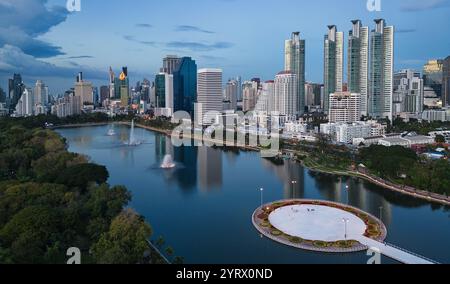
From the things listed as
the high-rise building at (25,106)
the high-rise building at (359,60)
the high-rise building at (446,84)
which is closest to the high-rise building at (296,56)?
the high-rise building at (359,60)

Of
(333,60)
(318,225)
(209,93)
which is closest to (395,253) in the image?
(318,225)

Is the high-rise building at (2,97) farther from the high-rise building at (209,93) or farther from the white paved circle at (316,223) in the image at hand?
the white paved circle at (316,223)

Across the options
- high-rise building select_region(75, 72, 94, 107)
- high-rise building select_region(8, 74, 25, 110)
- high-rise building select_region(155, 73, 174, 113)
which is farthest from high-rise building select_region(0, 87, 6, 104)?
high-rise building select_region(155, 73, 174, 113)

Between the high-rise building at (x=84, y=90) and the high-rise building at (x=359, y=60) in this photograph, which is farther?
the high-rise building at (x=84, y=90)

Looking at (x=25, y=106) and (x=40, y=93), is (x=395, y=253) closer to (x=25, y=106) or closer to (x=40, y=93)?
(x=25, y=106)

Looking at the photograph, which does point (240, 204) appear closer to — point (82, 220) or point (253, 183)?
point (253, 183)

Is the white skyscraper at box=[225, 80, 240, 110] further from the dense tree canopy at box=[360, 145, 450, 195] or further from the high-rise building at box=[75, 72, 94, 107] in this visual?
the dense tree canopy at box=[360, 145, 450, 195]
